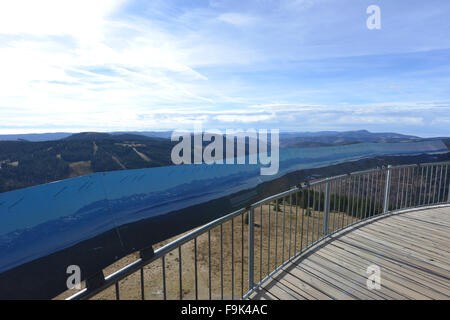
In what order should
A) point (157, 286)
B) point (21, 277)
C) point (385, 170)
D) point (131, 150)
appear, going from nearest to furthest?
point (21, 277) → point (385, 170) → point (157, 286) → point (131, 150)

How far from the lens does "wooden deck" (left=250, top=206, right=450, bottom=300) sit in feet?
9.91

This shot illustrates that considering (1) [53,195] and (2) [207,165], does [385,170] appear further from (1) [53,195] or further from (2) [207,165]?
(1) [53,195]

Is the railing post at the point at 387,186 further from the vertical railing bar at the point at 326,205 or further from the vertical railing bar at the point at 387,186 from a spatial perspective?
the vertical railing bar at the point at 326,205

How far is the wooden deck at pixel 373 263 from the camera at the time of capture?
3.02 meters

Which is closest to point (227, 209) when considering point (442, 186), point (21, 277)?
point (21, 277)

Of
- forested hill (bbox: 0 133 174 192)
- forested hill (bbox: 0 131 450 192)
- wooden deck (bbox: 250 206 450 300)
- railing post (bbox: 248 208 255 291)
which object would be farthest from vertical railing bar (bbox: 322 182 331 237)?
forested hill (bbox: 0 133 174 192)

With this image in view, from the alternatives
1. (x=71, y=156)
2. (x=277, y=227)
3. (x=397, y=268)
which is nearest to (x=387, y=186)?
(x=397, y=268)

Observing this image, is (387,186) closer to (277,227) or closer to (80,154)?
(277,227)

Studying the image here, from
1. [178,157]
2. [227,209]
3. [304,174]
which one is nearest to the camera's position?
[227,209]

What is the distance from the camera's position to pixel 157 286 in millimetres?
8859

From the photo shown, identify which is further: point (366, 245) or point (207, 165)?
point (366, 245)

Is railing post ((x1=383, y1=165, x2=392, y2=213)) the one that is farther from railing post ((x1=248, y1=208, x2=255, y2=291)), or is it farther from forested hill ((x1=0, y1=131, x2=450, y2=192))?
forested hill ((x1=0, y1=131, x2=450, y2=192))

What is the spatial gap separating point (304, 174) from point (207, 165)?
6.68 feet

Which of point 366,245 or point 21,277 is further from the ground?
point 21,277
